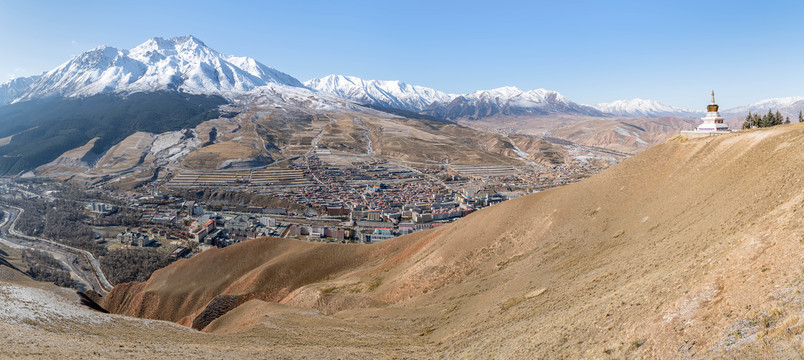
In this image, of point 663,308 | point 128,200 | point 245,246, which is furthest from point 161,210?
point 663,308

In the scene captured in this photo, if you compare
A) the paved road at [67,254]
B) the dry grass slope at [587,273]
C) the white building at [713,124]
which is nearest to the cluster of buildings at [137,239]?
the paved road at [67,254]

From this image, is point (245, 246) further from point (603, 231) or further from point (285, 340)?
point (603, 231)

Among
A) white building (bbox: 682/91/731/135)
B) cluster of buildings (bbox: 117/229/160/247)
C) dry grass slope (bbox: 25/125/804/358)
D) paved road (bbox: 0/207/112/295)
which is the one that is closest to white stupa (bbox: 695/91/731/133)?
white building (bbox: 682/91/731/135)

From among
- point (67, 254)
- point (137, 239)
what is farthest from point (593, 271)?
point (67, 254)

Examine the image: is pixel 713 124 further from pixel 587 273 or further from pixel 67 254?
pixel 67 254

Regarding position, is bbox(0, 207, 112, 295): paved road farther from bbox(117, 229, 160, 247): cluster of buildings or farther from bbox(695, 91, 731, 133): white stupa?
bbox(695, 91, 731, 133): white stupa

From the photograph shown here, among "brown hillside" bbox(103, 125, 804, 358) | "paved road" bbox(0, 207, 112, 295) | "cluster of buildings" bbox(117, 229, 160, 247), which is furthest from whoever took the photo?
"cluster of buildings" bbox(117, 229, 160, 247)

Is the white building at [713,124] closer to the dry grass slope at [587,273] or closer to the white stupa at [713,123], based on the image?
the white stupa at [713,123]
